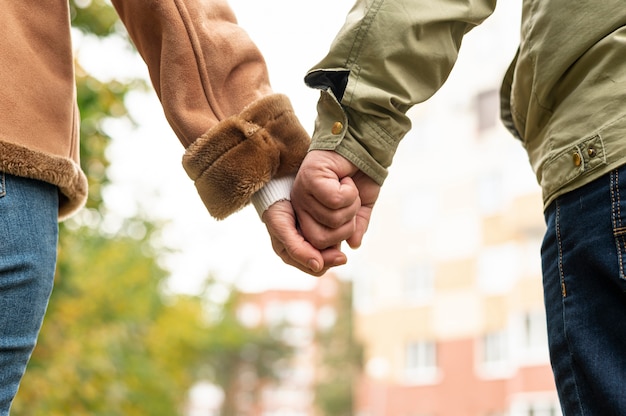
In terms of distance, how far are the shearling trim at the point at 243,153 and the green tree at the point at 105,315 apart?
5.20 m

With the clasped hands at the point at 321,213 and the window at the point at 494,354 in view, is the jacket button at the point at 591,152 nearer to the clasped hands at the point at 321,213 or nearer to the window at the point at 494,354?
the clasped hands at the point at 321,213

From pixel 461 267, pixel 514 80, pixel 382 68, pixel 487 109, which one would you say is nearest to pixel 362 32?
pixel 382 68

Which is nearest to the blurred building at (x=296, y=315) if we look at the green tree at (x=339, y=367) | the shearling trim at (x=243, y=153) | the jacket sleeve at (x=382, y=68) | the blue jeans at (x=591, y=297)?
the green tree at (x=339, y=367)

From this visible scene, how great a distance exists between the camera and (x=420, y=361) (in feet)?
104

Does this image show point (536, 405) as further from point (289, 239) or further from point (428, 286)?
point (289, 239)

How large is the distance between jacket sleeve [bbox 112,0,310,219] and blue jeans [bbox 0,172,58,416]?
1.91 ft

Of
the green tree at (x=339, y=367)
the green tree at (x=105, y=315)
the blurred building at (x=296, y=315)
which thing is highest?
→ the green tree at (x=105, y=315)

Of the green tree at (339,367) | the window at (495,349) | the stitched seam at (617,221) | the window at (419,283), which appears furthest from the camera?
the green tree at (339,367)

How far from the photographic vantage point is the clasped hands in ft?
8.46

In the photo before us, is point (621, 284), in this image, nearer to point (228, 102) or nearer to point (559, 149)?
point (559, 149)

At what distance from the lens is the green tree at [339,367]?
43.4 metres

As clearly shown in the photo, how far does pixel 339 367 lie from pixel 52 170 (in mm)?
42658

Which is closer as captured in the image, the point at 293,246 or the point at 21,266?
the point at 21,266

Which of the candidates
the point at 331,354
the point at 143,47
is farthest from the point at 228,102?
the point at 331,354
